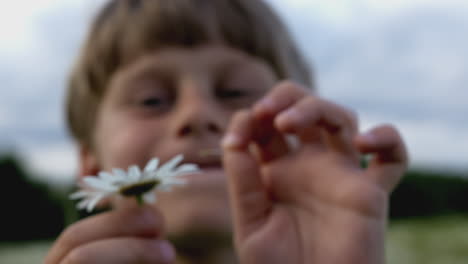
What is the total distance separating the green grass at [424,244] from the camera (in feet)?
14.3

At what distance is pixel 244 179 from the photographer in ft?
2.53

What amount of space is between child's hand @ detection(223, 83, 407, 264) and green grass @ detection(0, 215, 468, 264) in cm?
279

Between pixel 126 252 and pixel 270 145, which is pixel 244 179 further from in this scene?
pixel 126 252

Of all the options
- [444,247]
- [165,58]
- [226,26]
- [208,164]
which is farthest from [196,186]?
[444,247]

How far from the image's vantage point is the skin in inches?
24.6

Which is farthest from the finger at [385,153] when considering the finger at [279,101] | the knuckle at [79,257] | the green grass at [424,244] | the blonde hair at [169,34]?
the green grass at [424,244]

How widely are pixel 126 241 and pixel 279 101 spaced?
0.33 metres

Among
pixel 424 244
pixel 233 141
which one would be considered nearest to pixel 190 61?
pixel 233 141

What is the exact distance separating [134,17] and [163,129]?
0.39 metres

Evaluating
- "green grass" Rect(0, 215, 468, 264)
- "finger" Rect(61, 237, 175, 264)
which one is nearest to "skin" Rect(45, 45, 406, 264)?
"finger" Rect(61, 237, 175, 264)

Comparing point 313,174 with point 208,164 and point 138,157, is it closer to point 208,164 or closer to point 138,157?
point 208,164

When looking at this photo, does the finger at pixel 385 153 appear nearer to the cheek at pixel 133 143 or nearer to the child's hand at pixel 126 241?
the child's hand at pixel 126 241

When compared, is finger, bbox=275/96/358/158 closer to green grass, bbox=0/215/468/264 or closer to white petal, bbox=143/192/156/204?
white petal, bbox=143/192/156/204

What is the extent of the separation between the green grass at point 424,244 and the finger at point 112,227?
305 centimetres
